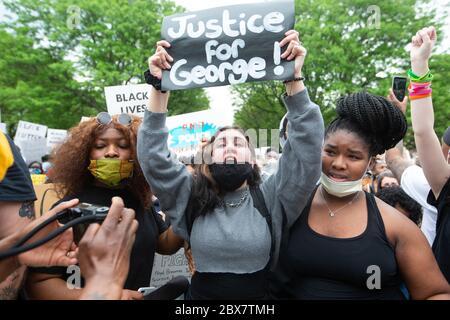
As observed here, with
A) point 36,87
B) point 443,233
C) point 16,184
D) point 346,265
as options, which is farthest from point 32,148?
point 443,233

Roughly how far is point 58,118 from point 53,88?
1.63 meters

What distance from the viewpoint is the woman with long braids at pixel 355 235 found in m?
1.82

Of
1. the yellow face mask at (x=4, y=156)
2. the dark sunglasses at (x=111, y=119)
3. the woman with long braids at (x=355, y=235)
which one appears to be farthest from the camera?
the dark sunglasses at (x=111, y=119)

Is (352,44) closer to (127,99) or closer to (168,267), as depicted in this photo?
(127,99)

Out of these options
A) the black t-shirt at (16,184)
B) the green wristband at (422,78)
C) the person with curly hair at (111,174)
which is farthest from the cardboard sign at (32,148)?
the green wristband at (422,78)

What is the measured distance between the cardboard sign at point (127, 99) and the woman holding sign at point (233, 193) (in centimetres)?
260

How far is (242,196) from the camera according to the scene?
2125 millimetres

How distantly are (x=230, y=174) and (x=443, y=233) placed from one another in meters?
1.14

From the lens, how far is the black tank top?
1.82 meters

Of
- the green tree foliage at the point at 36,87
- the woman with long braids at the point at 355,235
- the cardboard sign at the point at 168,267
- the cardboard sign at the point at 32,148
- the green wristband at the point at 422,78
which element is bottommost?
the cardboard sign at the point at 168,267

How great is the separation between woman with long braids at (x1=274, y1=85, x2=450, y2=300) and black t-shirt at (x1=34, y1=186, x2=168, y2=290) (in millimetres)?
800

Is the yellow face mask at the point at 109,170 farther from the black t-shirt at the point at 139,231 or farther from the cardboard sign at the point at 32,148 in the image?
the cardboard sign at the point at 32,148
